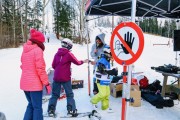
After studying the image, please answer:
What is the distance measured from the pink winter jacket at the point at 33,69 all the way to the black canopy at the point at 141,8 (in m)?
3.28

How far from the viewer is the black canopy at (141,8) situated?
7.89 meters

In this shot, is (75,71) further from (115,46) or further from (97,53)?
(115,46)

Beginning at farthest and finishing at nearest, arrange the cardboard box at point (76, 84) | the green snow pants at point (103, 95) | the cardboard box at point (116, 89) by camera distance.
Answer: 1. the cardboard box at point (76, 84)
2. the cardboard box at point (116, 89)
3. the green snow pants at point (103, 95)

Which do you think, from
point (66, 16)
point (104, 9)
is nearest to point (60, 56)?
point (104, 9)

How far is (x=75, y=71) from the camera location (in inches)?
491

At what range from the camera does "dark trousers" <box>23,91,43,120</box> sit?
4.82 metres

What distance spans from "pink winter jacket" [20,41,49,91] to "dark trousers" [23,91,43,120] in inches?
4.8

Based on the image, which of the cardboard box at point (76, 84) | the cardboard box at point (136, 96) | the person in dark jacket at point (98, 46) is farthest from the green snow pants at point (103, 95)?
the cardboard box at point (76, 84)

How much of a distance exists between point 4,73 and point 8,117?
6.30 m

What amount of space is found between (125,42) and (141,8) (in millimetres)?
5180

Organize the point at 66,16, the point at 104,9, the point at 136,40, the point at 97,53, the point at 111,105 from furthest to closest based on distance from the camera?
the point at 66,16 < the point at 104,9 < the point at 97,53 < the point at 111,105 < the point at 136,40

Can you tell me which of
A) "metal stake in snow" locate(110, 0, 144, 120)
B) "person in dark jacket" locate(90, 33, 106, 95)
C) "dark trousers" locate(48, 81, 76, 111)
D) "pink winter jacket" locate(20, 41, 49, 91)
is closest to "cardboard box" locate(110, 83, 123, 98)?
"person in dark jacket" locate(90, 33, 106, 95)

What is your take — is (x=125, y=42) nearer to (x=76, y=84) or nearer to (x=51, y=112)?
(x=51, y=112)

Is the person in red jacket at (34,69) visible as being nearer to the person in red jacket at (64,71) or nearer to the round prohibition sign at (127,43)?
the person in red jacket at (64,71)
